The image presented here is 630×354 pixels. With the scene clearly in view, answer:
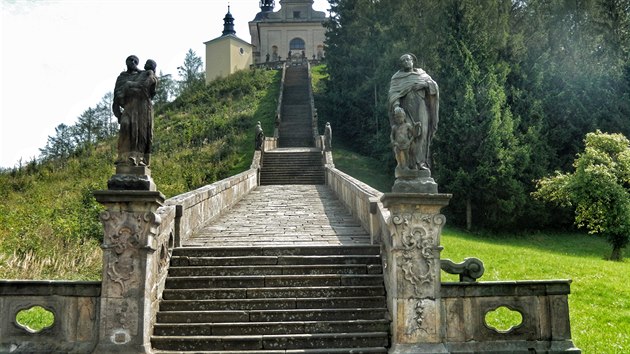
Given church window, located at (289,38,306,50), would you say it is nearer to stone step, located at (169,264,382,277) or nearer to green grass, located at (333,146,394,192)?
green grass, located at (333,146,394,192)

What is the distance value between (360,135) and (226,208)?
877 inches

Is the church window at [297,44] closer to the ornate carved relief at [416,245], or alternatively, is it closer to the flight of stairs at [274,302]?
the flight of stairs at [274,302]

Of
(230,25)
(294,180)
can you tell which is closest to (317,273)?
(294,180)

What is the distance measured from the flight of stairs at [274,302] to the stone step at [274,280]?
0.6 inches

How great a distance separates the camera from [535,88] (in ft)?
98.7

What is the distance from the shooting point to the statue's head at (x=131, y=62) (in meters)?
7.61

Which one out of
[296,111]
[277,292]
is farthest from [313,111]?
[277,292]

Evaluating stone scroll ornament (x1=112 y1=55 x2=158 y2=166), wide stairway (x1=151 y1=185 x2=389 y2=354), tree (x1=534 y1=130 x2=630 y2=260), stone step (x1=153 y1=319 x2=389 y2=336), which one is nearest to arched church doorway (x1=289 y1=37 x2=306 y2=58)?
tree (x1=534 y1=130 x2=630 y2=260)

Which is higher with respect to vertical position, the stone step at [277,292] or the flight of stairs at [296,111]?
the flight of stairs at [296,111]

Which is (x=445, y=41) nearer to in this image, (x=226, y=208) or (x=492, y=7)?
(x=492, y=7)

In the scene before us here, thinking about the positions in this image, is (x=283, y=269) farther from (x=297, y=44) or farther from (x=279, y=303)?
(x=297, y=44)

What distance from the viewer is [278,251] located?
950cm

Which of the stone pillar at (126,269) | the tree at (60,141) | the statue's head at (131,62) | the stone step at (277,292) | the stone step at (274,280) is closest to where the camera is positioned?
the stone pillar at (126,269)

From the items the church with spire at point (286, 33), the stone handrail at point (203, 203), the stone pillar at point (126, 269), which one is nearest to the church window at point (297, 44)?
the church with spire at point (286, 33)
